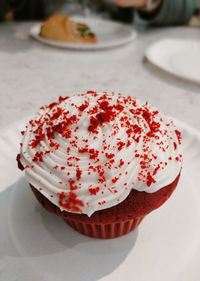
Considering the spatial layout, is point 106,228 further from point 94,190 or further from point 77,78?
point 77,78

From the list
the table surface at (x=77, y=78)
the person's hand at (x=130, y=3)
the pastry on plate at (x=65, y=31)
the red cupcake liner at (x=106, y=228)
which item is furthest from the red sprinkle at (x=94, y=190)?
the person's hand at (x=130, y=3)

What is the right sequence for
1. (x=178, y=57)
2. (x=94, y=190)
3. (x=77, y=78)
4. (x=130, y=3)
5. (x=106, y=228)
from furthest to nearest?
1. (x=130, y=3)
2. (x=178, y=57)
3. (x=77, y=78)
4. (x=106, y=228)
5. (x=94, y=190)

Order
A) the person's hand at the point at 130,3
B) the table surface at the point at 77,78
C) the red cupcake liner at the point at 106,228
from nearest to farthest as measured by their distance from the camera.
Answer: the red cupcake liner at the point at 106,228, the table surface at the point at 77,78, the person's hand at the point at 130,3

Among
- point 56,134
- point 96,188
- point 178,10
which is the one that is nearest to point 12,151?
point 56,134

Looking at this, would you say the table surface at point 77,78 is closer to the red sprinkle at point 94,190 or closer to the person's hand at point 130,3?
the person's hand at point 130,3

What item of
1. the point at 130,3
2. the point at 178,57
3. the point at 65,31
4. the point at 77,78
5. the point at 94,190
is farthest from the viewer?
the point at 130,3

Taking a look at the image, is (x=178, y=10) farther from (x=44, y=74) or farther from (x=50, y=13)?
(x=44, y=74)

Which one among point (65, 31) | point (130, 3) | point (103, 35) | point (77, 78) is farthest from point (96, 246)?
point (130, 3)
